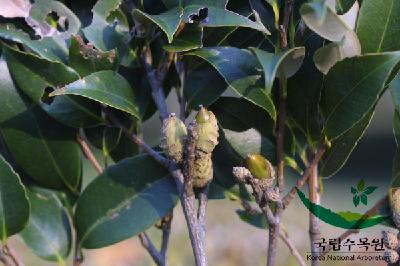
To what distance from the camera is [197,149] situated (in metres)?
0.79

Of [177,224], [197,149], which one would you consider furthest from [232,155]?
[177,224]

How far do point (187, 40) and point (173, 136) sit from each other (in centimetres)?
15

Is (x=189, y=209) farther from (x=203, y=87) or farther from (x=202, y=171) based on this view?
(x=203, y=87)

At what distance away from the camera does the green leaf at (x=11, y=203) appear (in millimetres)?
904

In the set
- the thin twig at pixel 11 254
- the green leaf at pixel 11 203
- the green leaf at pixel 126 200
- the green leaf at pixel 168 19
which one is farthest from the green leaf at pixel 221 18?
the thin twig at pixel 11 254

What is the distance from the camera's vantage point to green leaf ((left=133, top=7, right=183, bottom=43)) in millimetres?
796

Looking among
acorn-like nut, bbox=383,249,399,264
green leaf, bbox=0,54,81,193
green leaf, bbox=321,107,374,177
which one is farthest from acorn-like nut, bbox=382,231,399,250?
green leaf, bbox=0,54,81,193

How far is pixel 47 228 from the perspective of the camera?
1040mm

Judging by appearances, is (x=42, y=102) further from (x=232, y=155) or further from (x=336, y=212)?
(x=336, y=212)

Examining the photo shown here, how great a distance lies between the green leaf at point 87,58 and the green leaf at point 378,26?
0.35 metres

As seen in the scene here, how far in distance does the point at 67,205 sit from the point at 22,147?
0.17 meters

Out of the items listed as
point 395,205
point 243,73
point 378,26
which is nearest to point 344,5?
point 378,26

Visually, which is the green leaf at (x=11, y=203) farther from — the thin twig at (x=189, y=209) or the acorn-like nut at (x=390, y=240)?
the acorn-like nut at (x=390, y=240)

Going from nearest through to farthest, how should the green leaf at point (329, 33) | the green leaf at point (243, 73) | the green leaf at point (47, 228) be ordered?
the green leaf at point (329, 33) < the green leaf at point (243, 73) < the green leaf at point (47, 228)
